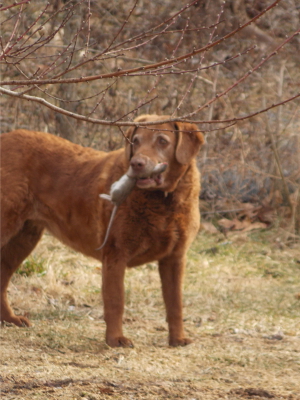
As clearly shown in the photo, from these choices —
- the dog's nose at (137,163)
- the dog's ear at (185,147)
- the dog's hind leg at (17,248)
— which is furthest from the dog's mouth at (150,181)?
the dog's hind leg at (17,248)

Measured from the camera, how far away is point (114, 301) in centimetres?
408

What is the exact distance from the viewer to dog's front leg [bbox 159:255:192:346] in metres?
4.30

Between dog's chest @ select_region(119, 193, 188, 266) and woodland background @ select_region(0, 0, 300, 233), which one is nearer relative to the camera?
dog's chest @ select_region(119, 193, 188, 266)

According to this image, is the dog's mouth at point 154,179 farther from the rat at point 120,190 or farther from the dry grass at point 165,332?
the dry grass at point 165,332

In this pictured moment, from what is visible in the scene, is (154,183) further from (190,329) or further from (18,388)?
(18,388)

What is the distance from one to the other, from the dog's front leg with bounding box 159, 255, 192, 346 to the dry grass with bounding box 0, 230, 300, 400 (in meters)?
0.13

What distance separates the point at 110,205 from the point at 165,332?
1.21 metres

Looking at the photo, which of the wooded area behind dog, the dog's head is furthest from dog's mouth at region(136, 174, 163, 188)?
the wooded area behind dog

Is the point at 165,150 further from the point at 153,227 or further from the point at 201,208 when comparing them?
the point at 201,208

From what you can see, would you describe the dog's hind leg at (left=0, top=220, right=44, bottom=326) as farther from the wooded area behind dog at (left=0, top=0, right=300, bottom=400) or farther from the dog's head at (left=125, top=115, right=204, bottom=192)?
the dog's head at (left=125, top=115, right=204, bottom=192)

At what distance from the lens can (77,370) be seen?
3.32 m

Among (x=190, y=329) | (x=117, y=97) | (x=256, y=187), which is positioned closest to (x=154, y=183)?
(x=190, y=329)

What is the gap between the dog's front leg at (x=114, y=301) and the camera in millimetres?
4062

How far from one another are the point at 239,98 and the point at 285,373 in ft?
17.5
